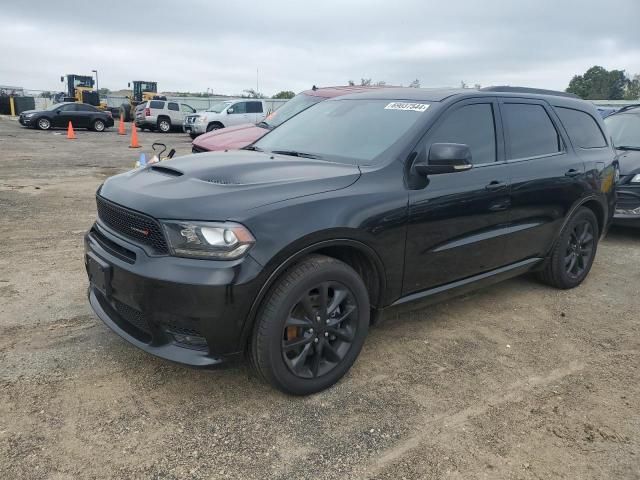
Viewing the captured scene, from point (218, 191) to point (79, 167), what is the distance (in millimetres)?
10890

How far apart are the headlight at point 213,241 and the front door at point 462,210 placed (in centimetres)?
116

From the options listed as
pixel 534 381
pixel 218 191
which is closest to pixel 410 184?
pixel 218 191

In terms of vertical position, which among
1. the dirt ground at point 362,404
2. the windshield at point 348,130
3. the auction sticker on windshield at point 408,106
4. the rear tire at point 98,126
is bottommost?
the dirt ground at point 362,404

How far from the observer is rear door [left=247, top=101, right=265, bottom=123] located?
869 inches

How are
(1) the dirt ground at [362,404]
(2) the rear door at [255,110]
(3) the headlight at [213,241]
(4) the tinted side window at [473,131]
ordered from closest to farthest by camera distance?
(1) the dirt ground at [362,404] < (3) the headlight at [213,241] < (4) the tinted side window at [473,131] < (2) the rear door at [255,110]

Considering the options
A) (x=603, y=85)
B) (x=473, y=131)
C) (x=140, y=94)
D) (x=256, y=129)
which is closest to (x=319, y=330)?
(x=473, y=131)

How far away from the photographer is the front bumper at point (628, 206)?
6742 mm

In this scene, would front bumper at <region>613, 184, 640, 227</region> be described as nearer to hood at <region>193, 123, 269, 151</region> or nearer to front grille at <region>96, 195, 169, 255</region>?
hood at <region>193, 123, 269, 151</region>

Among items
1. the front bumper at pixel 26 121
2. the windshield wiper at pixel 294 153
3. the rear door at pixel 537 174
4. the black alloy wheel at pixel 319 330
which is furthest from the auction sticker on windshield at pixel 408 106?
the front bumper at pixel 26 121

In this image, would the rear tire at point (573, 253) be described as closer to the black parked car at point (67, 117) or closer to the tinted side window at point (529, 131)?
the tinted side window at point (529, 131)

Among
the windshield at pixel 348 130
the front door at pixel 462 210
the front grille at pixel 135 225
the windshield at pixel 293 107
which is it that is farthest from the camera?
the windshield at pixel 293 107

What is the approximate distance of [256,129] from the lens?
8578mm

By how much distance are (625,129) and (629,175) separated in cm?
141

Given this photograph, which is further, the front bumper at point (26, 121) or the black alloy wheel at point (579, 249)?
the front bumper at point (26, 121)
